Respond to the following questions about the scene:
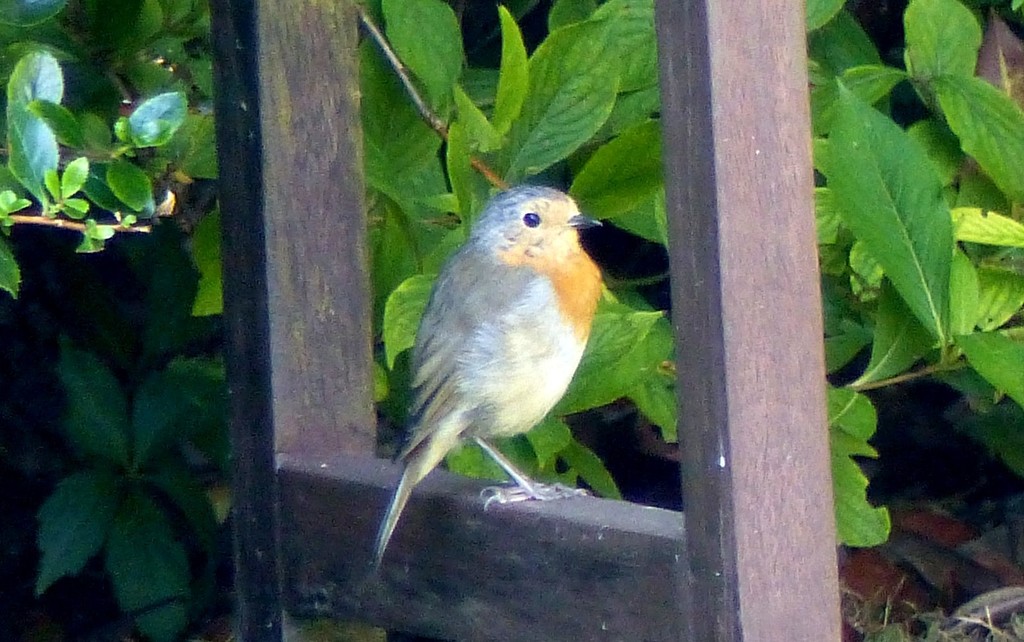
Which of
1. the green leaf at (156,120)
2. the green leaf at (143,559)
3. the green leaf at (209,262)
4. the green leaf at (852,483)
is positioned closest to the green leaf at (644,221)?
the green leaf at (852,483)

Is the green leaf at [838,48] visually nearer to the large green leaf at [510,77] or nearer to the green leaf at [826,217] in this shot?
the green leaf at [826,217]

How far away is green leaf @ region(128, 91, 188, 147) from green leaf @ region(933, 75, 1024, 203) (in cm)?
140

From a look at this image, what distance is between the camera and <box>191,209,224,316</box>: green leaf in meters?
2.69

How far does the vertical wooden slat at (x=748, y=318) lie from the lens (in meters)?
1.73

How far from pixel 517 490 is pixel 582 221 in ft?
1.70

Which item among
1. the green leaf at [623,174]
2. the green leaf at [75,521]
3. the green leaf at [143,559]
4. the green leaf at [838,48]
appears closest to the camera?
the green leaf at [623,174]

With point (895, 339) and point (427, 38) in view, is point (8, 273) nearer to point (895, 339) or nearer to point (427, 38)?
point (427, 38)

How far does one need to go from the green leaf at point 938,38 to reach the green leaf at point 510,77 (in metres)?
0.77

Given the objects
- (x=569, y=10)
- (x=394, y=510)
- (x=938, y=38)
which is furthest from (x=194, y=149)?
(x=938, y=38)

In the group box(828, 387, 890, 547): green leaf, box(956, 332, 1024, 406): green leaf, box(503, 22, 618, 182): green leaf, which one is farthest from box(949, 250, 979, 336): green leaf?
box(503, 22, 618, 182): green leaf

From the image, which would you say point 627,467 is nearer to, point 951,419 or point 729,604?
point 951,419

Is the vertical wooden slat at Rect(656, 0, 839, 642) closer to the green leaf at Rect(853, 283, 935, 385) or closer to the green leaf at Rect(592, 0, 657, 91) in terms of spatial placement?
the green leaf at Rect(592, 0, 657, 91)

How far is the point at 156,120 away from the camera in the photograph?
1.91m

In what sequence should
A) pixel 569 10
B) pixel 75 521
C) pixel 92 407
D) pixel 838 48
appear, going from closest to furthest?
pixel 569 10, pixel 838 48, pixel 75 521, pixel 92 407
